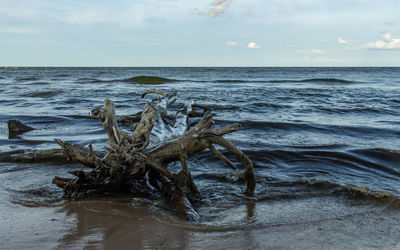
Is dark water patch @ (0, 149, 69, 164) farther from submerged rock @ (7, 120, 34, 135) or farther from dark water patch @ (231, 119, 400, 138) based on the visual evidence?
dark water patch @ (231, 119, 400, 138)

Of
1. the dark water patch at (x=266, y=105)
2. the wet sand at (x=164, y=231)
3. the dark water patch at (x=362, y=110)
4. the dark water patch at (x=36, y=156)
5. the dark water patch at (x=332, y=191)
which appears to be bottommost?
the dark water patch at (x=332, y=191)

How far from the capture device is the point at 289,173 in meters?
4.57

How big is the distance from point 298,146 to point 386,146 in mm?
1565

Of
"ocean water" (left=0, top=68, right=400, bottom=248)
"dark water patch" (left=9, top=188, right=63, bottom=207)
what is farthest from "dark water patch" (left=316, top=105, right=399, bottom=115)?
"dark water patch" (left=9, top=188, right=63, bottom=207)

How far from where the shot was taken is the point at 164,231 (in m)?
2.62

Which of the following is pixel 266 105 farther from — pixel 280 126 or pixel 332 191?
pixel 332 191

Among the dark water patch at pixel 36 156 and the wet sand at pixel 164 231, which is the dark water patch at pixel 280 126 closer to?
the dark water patch at pixel 36 156

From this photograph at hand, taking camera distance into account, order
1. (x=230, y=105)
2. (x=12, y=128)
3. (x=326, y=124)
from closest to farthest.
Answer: (x=12, y=128) < (x=326, y=124) < (x=230, y=105)

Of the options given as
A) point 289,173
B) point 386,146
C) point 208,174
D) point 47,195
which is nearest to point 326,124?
point 386,146

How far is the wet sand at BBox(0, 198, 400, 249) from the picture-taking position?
2.41 m

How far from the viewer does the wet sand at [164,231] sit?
2410mm

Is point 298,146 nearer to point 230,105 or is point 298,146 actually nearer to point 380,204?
point 380,204

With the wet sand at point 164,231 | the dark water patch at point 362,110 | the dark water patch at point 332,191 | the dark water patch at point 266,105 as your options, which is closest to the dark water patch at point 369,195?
the dark water patch at point 332,191

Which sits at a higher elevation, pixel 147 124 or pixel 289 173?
pixel 147 124
